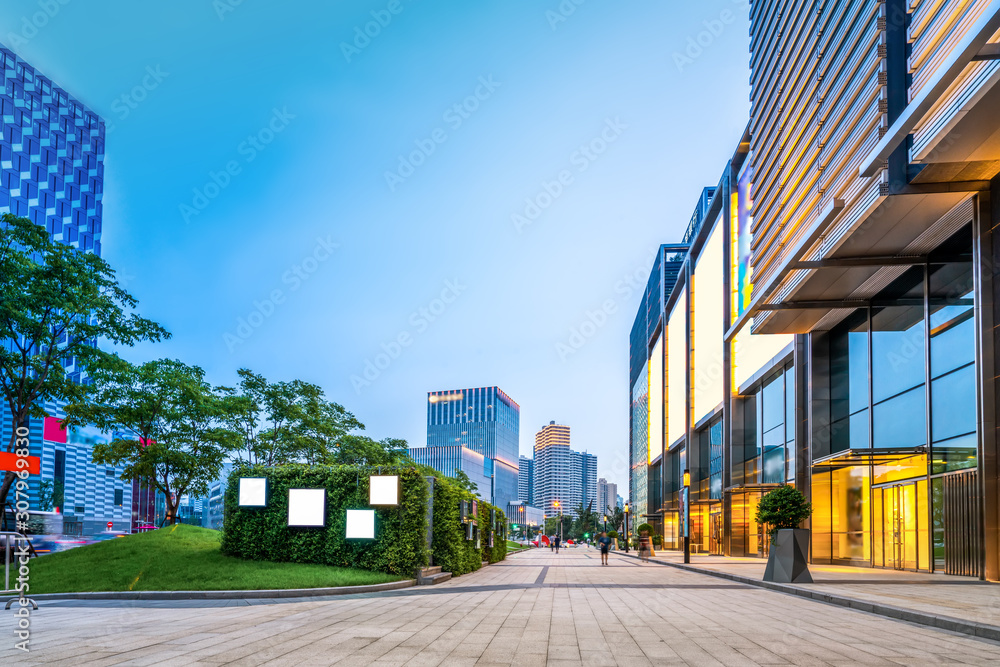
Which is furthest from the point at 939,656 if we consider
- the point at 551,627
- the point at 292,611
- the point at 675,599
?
the point at 292,611

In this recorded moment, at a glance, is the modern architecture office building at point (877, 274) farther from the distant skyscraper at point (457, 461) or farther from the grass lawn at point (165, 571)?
the distant skyscraper at point (457, 461)

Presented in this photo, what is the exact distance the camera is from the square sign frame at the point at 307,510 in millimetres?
21703

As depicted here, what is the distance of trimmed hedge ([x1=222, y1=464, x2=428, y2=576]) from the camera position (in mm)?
21125

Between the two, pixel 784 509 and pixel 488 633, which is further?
pixel 784 509

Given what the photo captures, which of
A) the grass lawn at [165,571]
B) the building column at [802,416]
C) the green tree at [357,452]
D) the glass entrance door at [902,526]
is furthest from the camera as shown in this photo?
the green tree at [357,452]

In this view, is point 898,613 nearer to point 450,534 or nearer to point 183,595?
point 183,595

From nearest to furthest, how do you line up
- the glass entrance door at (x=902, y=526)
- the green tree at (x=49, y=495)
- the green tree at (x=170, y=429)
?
the glass entrance door at (x=902, y=526)
the green tree at (x=170, y=429)
the green tree at (x=49, y=495)

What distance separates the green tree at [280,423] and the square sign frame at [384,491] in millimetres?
24061

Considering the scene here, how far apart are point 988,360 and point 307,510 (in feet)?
59.7

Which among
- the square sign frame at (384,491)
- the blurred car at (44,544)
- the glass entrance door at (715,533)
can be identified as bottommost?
the glass entrance door at (715,533)

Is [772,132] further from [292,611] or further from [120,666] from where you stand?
[120,666]

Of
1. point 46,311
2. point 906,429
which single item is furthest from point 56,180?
point 906,429

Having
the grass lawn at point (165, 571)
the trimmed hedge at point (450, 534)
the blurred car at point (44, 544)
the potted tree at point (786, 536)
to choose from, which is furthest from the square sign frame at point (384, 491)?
the blurred car at point (44, 544)

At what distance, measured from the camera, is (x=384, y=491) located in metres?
21.4
